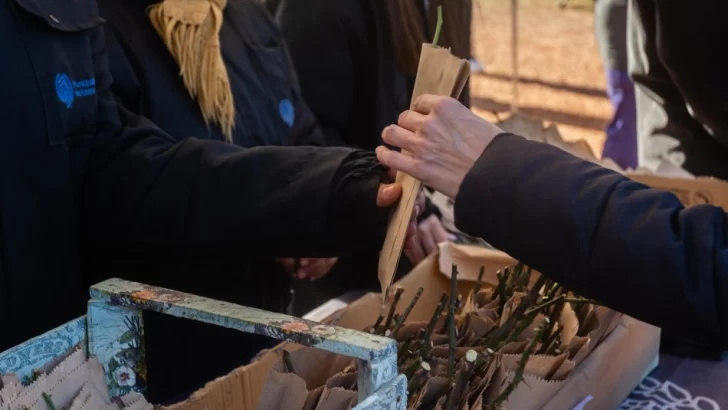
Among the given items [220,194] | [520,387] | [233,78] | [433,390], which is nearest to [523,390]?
[520,387]

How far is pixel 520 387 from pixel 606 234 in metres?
0.25

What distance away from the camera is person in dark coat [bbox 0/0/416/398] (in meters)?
1.08

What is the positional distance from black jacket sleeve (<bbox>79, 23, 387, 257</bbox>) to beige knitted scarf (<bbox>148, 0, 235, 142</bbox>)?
16cm

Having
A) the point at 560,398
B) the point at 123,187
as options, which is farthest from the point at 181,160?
the point at 560,398

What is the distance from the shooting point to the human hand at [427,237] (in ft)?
5.72

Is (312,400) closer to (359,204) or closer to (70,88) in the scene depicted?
(359,204)

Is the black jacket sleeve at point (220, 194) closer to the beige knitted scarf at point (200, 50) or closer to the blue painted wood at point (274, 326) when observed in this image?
the beige knitted scarf at point (200, 50)

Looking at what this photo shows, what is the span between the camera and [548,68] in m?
7.27

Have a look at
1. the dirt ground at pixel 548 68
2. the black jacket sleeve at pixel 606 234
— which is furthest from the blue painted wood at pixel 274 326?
the dirt ground at pixel 548 68

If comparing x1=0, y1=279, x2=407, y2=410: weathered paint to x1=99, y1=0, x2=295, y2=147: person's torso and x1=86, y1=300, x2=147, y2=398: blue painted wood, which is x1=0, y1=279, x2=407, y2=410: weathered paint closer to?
x1=86, y1=300, x2=147, y2=398: blue painted wood

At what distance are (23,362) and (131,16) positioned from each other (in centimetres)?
73

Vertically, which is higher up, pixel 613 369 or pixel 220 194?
pixel 220 194

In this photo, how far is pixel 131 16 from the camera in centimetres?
137

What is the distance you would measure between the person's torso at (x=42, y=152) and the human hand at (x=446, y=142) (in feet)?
1.63
